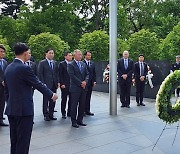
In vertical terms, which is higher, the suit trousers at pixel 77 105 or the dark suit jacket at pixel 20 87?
the dark suit jacket at pixel 20 87

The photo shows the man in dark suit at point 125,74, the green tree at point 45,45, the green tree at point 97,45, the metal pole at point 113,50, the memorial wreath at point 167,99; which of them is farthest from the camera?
the green tree at point 45,45

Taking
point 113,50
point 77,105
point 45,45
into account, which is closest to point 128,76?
point 113,50

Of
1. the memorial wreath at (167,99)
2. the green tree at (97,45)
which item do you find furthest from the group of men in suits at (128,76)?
the green tree at (97,45)

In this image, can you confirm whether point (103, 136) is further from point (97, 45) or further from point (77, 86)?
point (97, 45)

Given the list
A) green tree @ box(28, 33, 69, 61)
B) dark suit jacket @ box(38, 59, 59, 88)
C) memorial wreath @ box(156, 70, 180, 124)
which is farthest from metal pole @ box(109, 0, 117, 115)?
green tree @ box(28, 33, 69, 61)

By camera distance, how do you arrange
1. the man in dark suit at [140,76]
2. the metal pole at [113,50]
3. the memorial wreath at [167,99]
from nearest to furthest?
the memorial wreath at [167,99] < the metal pole at [113,50] < the man in dark suit at [140,76]

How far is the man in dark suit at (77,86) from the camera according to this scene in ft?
24.4

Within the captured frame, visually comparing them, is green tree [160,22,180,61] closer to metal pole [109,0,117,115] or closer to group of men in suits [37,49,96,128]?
metal pole [109,0,117,115]

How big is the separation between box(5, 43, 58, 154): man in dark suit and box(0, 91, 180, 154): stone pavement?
124cm

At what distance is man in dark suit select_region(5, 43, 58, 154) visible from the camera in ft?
14.0

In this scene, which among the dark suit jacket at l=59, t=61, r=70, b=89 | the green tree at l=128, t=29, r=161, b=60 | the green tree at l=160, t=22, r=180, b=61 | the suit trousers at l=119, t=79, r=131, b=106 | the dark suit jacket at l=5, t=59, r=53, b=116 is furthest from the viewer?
the green tree at l=128, t=29, r=161, b=60

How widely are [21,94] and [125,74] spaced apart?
639 centimetres

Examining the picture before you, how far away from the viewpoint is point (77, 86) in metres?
7.45

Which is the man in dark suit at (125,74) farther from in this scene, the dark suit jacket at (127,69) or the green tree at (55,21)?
the green tree at (55,21)
